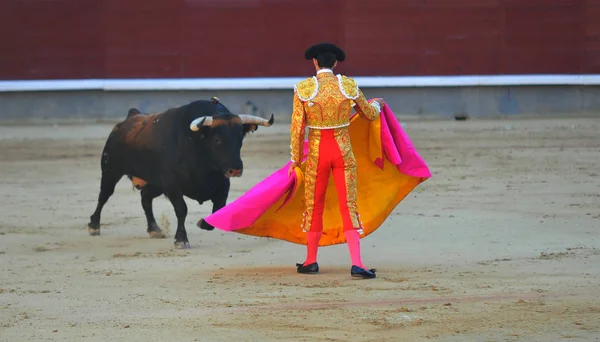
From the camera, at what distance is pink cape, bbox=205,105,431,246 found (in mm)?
5582

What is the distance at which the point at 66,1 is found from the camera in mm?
13688

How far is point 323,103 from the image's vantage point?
521cm

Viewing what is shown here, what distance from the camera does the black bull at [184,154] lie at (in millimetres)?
6727

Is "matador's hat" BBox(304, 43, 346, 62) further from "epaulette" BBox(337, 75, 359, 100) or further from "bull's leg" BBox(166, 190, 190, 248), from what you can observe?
"bull's leg" BBox(166, 190, 190, 248)

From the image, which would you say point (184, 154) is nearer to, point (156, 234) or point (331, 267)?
point (156, 234)

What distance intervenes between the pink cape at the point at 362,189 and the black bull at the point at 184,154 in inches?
37.2

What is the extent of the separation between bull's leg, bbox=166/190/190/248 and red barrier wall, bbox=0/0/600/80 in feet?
22.5

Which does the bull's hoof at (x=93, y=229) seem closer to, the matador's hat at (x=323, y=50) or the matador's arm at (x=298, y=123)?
the matador's arm at (x=298, y=123)

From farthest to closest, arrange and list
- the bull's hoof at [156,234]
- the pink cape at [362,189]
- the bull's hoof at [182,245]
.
→ the bull's hoof at [156,234] → the bull's hoof at [182,245] → the pink cape at [362,189]

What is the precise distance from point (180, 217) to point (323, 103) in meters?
1.74

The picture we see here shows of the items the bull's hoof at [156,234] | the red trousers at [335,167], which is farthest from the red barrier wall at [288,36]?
the red trousers at [335,167]

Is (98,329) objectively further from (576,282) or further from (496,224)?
(496,224)

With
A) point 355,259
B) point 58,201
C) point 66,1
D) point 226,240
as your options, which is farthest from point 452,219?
point 66,1

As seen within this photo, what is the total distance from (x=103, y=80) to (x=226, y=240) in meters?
7.09
